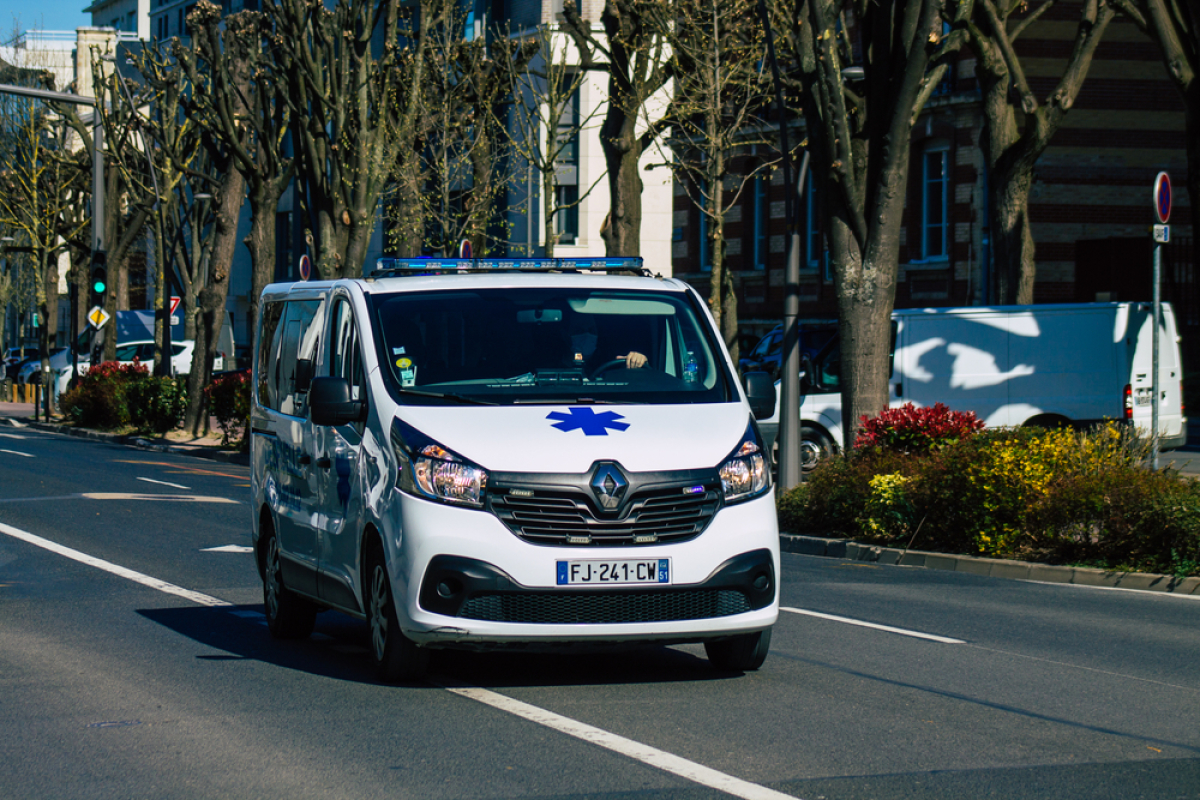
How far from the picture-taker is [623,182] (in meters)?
29.5

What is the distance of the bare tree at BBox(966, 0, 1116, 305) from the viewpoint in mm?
22922

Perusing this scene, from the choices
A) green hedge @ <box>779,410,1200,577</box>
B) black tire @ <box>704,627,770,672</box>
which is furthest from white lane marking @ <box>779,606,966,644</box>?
green hedge @ <box>779,410,1200,577</box>

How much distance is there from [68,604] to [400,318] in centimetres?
395

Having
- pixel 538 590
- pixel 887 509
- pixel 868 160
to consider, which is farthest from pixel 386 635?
pixel 868 160

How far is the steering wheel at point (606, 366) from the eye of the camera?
26.3 feet

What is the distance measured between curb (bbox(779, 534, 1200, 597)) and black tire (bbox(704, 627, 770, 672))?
4.69m

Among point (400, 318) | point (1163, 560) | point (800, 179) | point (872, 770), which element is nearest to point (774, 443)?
point (800, 179)

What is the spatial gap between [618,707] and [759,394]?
6.08ft

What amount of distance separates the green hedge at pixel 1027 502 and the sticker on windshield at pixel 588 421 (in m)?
6.50

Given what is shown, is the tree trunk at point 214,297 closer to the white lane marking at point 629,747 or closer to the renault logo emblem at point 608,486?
the white lane marking at point 629,747

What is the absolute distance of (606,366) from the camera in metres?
8.09

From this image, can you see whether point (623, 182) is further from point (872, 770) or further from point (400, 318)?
point (872, 770)

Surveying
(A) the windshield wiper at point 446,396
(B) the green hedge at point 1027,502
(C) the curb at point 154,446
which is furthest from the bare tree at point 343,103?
(A) the windshield wiper at point 446,396

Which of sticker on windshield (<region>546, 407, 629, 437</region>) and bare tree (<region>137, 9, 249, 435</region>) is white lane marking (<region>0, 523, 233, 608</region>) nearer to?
sticker on windshield (<region>546, 407, 629, 437</region>)
